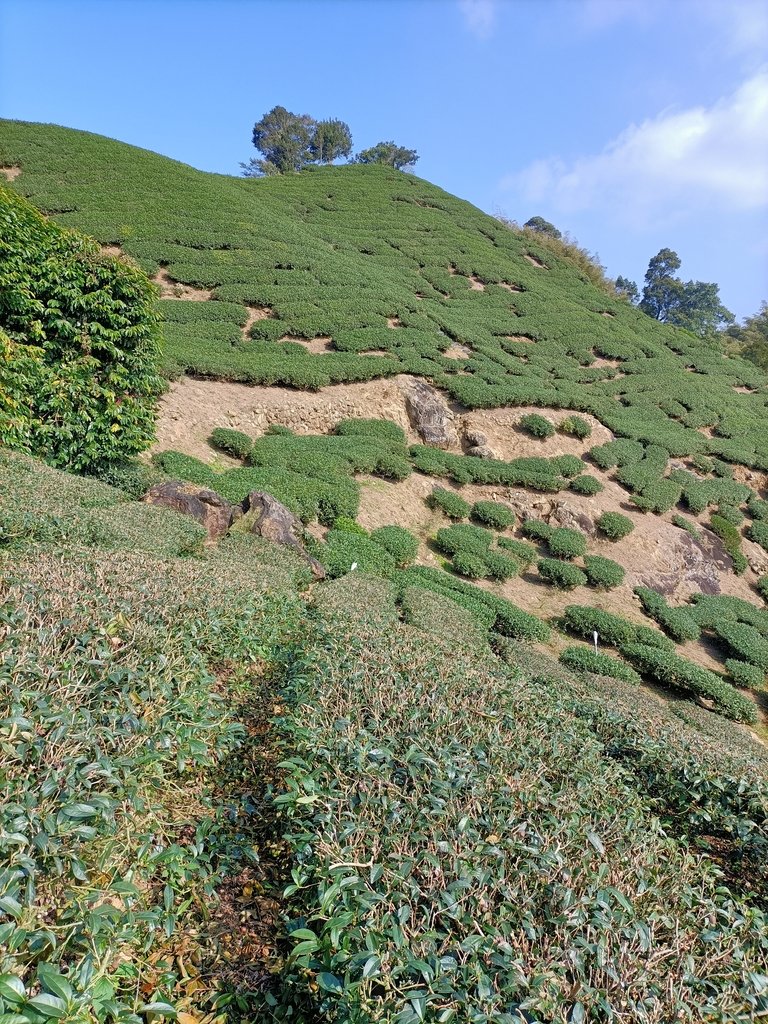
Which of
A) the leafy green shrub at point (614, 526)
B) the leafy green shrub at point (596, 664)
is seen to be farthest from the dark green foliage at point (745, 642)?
the leafy green shrub at point (596, 664)

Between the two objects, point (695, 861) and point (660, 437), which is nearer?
point (695, 861)

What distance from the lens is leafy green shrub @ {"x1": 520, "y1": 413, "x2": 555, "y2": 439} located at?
18875 millimetres

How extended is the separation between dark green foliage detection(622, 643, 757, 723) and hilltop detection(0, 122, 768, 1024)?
0.24ft

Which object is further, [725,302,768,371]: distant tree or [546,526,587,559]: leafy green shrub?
[725,302,768,371]: distant tree

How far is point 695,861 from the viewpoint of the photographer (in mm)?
3402

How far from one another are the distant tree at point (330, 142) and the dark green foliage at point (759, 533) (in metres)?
56.7

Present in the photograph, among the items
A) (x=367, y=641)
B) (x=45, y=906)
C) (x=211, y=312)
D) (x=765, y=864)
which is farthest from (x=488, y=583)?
(x=211, y=312)

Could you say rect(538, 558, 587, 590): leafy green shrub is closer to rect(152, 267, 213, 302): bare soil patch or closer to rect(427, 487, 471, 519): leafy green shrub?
rect(427, 487, 471, 519): leafy green shrub

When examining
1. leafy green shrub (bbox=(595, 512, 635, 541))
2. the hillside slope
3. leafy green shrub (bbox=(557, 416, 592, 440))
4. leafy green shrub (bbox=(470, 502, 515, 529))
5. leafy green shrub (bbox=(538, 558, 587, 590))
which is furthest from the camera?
leafy green shrub (bbox=(557, 416, 592, 440))

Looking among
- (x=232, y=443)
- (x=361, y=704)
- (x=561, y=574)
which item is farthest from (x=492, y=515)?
(x=361, y=704)

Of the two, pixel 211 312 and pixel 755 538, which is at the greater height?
pixel 211 312

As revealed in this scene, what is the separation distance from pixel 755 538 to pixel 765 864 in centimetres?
1760

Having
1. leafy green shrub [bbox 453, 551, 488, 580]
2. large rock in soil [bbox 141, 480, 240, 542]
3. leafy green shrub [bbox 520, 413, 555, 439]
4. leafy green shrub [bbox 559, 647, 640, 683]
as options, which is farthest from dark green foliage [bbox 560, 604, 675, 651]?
large rock in soil [bbox 141, 480, 240, 542]

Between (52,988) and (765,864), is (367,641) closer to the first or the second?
(765,864)
